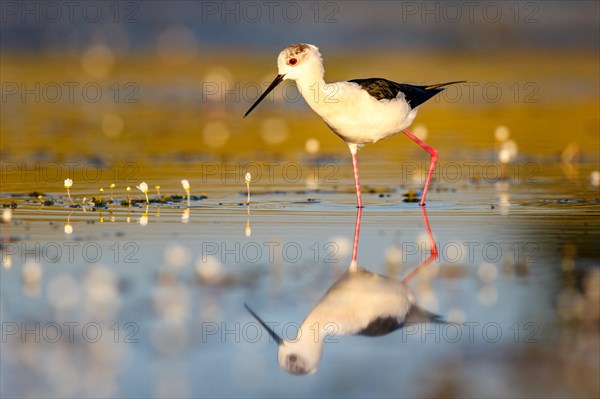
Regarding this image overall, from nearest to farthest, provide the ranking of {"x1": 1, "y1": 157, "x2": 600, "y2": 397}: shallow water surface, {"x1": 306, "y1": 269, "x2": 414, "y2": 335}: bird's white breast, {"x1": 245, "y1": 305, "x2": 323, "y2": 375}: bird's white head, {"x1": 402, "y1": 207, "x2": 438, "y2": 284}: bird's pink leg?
{"x1": 1, "y1": 157, "x2": 600, "y2": 397}: shallow water surface, {"x1": 245, "y1": 305, "x2": 323, "y2": 375}: bird's white head, {"x1": 306, "y1": 269, "x2": 414, "y2": 335}: bird's white breast, {"x1": 402, "y1": 207, "x2": 438, "y2": 284}: bird's pink leg

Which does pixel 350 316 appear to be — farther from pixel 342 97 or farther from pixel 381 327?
pixel 342 97

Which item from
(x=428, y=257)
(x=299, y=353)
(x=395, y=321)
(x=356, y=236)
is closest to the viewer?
(x=299, y=353)

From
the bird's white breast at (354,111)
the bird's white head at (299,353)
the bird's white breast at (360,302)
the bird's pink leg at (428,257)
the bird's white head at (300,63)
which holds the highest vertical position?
the bird's white head at (300,63)

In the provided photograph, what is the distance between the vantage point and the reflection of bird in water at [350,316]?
519 centimetres

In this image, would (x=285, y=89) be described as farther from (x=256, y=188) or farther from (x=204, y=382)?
(x=204, y=382)

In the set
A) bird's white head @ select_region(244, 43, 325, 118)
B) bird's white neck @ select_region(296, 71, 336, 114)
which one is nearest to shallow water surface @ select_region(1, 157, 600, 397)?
bird's white neck @ select_region(296, 71, 336, 114)

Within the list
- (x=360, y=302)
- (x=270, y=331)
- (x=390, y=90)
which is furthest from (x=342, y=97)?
(x=270, y=331)

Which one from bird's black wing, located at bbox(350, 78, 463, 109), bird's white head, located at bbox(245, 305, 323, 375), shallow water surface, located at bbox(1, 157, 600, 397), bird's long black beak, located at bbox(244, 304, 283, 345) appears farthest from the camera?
bird's black wing, located at bbox(350, 78, 463, 109)

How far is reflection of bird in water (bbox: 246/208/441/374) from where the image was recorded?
17.0 feet

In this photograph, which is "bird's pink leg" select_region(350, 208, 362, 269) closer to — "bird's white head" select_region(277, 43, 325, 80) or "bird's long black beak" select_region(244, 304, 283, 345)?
"bird's white head" select_region(277, 43, 325, 80)

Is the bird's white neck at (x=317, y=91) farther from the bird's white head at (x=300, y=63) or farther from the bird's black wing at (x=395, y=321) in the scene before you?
the bird's black wing at (x=395, y=321)

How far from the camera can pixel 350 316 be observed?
5.79m

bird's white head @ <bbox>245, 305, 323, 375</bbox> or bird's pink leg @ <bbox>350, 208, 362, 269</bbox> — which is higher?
bird's pink leg @ <bbox>350, 208, 362, 269</bbox>

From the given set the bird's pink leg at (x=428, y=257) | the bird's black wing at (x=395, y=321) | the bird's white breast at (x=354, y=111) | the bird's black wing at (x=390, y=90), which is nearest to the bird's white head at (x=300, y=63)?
the bird's white breast at (x=354, y=111)
